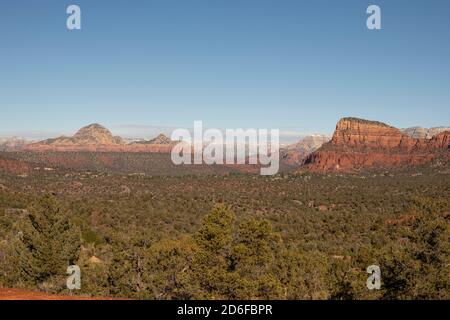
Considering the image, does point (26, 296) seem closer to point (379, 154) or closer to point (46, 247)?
point (46, 247)

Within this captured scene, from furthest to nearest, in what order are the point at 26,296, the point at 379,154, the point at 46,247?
the point at 379,154
the point at 46,247
the point at 26,296

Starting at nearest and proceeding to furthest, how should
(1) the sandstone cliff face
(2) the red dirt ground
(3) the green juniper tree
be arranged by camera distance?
1. (2) the red dirt ground
2. (3) the green juniper tree
3. (1) the sandstone cliff face

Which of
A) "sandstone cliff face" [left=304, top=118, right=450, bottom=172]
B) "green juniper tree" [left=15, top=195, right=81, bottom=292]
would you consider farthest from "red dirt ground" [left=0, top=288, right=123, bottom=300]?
"sandstone cliff face" [left=304, top=118, right=450, bottom=172]

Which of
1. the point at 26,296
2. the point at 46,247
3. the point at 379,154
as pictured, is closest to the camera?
the point at 26,296

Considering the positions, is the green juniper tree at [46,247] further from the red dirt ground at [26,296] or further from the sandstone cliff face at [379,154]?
the sandstone cliff face at [379,154]

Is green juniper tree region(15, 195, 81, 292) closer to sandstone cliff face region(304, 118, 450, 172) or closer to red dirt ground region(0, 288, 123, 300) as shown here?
red dirt ground region(0, 288, 123, 300)

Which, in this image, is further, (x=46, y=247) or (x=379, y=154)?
(x=379, y=154)

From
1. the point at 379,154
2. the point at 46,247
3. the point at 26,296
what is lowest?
the point at 379,154

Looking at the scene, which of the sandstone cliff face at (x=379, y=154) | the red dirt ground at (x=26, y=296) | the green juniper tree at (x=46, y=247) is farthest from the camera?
the sandstone cliff face at (x=379, y=154)

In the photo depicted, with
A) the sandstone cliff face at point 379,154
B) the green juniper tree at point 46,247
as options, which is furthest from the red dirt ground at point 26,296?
the sandstone cliff face at point 379,154

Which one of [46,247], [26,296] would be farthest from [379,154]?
[26,296]
